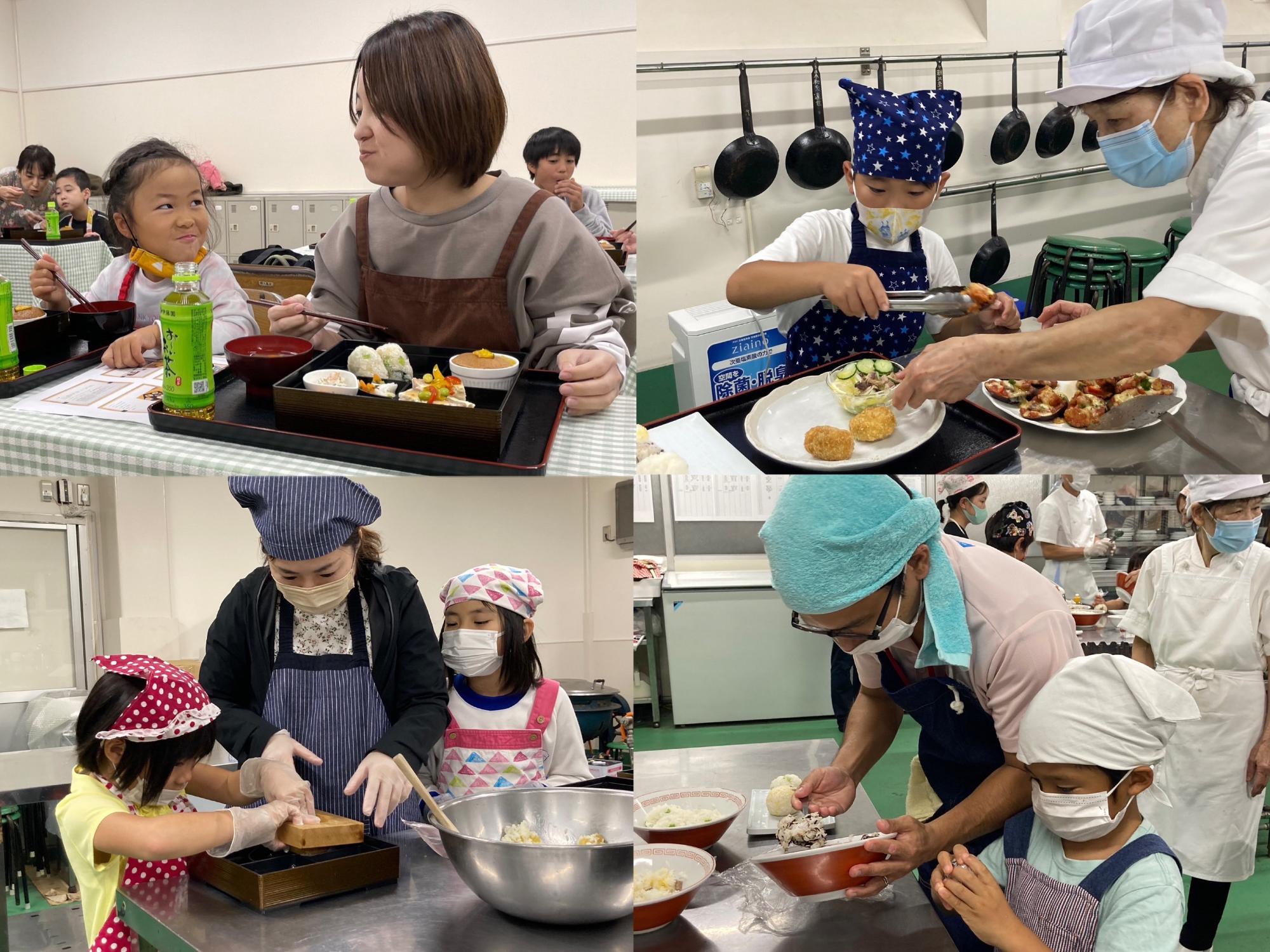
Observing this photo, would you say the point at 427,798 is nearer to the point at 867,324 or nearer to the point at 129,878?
the point at 129,878

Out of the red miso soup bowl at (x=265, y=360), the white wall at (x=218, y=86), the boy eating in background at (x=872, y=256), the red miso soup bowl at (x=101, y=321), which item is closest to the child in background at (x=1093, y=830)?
the boy eating in background at (x=872, y=256)

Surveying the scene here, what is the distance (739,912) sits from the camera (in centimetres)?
101

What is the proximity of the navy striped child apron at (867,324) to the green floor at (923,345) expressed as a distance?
0.13 ft

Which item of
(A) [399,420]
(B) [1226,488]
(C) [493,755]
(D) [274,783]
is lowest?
(C) [493,755]

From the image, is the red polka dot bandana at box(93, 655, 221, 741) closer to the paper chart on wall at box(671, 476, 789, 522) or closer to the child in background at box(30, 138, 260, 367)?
the child in background at box(30, 138, 260, 367)

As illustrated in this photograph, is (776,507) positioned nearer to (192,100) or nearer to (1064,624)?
(1064,624)

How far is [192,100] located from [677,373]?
1765 mm

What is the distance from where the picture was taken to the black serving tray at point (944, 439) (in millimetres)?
979

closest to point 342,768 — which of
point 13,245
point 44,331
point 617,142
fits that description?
point 44,331

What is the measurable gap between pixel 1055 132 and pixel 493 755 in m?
1.29

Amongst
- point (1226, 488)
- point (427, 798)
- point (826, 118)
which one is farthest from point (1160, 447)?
point (427, 798)

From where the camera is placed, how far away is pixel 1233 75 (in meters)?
0.87

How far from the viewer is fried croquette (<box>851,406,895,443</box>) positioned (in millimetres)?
983

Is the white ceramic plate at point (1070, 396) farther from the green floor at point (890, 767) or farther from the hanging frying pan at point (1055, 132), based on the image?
the green floor at point (890, 767)
